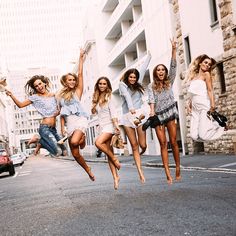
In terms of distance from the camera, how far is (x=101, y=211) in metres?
6.79

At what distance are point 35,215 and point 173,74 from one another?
3.29 m

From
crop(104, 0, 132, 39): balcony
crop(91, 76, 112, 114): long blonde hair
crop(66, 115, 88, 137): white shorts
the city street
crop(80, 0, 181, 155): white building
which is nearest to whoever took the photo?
the city street

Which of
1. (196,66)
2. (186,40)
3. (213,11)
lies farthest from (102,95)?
(186,40)

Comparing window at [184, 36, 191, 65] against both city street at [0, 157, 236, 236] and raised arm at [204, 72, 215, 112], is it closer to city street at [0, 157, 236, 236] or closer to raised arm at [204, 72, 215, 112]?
city street at [0, 157, 236, 236]

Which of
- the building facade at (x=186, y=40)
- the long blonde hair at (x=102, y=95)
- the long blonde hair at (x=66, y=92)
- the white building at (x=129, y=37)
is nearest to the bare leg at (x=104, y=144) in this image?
the long blonde hair at (x=102, y=95)

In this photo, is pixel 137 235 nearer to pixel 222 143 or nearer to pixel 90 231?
pixel 90 231

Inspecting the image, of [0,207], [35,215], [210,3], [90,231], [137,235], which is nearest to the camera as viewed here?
[137,235]

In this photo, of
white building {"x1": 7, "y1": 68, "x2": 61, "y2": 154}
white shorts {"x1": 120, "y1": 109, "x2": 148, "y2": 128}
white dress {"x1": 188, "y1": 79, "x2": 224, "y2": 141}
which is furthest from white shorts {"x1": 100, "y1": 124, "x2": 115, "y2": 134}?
white building {"x1": 7, "y1": 68, "x2": 61, "y2": 154}

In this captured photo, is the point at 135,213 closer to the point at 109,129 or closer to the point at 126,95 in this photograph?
the point at 109,129

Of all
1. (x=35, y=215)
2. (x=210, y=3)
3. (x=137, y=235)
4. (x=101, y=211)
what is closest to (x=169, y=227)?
(x=137, y=235)

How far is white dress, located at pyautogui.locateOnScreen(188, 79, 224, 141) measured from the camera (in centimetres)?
768

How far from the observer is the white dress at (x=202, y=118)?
25.2 ft

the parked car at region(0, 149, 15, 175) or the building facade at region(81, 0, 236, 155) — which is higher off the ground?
the building facade at region(81, 0, 236, 155)

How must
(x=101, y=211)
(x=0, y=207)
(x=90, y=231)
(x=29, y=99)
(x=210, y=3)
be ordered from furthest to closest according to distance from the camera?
(x=210, y=3), (x=0, y=207), (x=29, y=99), (x=101, y=211), (x=90, y=231)
